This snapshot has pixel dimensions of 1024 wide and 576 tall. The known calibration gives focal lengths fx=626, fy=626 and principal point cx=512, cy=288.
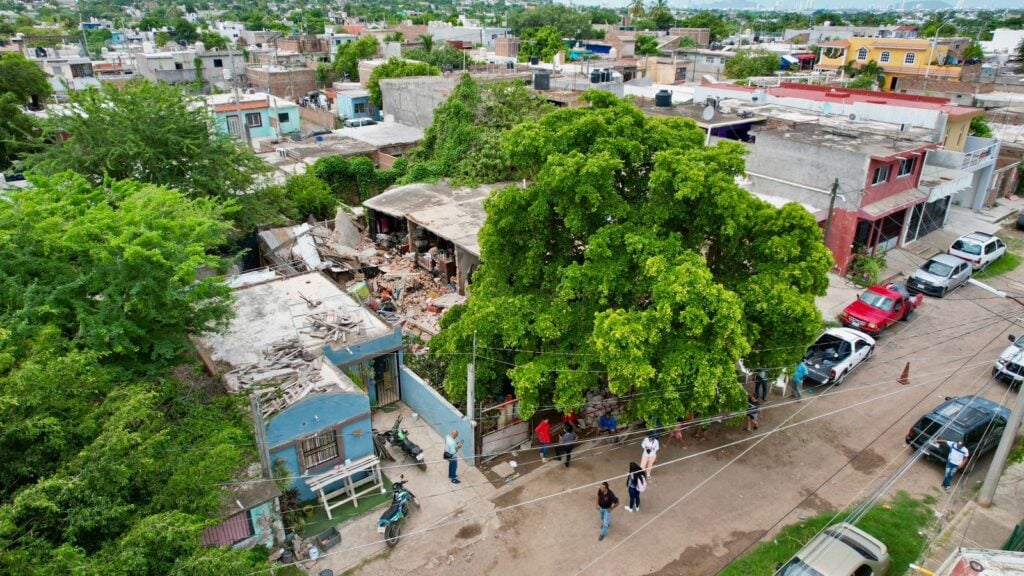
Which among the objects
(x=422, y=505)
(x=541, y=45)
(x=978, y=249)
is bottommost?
(x=422, y=505)

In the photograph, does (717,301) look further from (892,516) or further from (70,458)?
(70,458)

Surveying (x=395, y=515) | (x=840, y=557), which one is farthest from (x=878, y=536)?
(x=395, y=515)

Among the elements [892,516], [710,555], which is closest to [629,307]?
[710,555]

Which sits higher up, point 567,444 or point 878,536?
point 567,444

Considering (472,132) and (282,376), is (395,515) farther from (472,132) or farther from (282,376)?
(472,132)

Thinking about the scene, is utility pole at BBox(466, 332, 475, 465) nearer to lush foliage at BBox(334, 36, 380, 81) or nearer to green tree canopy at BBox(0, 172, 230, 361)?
green tree canopy at BBox(0, 172, 230, 361)

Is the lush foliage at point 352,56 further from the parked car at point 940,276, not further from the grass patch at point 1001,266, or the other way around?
the grass patch at point 1001,266
